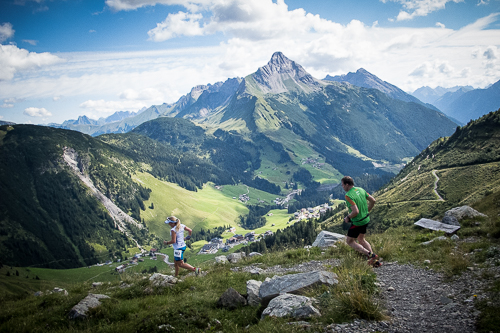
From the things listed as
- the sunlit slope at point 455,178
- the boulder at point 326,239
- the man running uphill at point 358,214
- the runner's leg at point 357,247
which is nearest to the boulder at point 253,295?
the runner's leg at point 357,247

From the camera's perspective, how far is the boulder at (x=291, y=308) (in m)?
7.47

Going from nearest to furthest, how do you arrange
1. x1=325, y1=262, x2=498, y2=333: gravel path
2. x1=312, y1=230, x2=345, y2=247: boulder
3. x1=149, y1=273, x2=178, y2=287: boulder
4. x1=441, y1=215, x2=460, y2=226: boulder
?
x1=325, y1=262, x2=498, y2=333: gravel path
x1=149, y1=273, x2=178, y2=287: boulder
x1=441, y1=215, x2=460, y2=226: boulder
x1=312, y1=230, x2=345, y2=247: boulder

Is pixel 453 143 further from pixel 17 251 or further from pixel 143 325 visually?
pixel 17 251

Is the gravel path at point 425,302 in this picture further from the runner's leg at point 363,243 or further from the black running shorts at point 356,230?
the black running shorts at point 356,230

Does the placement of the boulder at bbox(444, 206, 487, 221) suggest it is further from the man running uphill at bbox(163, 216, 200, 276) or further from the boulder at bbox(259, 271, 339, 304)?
the man running uphill at bbox(163, 216, 200, 276)

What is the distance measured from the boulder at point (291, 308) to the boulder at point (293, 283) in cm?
67

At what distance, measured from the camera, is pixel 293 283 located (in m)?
9.33

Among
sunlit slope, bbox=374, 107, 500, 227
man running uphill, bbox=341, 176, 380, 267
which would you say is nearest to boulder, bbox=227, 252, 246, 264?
man running uphill, bbox=341, 176, 380, 267

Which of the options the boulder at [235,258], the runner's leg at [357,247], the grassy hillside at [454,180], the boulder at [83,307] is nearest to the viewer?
the boulder at [83,307]

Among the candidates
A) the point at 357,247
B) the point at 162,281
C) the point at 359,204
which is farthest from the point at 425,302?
the point at 162,281

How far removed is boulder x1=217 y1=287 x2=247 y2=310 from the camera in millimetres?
9312

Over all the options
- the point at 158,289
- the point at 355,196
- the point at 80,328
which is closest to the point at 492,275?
the point at 355,196

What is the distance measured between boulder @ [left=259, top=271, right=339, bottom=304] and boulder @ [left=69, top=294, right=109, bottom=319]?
6.72m

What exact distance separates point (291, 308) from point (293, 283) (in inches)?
62.5
